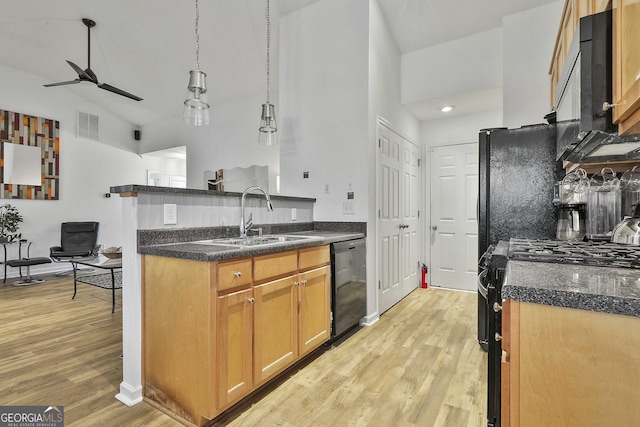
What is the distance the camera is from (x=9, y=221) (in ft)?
15.8

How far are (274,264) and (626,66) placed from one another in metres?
1.69

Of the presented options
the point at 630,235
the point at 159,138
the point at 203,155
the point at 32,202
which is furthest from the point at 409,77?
the point at 32,202

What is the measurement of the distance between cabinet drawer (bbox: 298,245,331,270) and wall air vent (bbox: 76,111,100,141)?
19.3ft

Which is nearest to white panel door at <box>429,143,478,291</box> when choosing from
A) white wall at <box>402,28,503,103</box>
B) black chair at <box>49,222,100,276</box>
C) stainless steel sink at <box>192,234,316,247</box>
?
white wall at <box>402,28,503,103</box>

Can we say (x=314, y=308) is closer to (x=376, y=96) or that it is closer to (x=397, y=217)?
(x=397, y=217)

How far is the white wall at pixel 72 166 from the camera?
5.20 meters

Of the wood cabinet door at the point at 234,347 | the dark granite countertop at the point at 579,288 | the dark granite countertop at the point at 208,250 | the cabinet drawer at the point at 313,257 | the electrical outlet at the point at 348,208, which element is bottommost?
the wood cabinet door at the point at 234,347

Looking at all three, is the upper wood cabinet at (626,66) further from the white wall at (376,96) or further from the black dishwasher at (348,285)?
the white wall at (376,96)

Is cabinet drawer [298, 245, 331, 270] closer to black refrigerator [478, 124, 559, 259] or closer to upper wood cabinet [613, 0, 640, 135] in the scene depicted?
black refrigerator [478, 124, 559, 259]

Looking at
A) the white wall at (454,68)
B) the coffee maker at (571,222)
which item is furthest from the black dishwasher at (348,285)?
the white wall at (454,68)

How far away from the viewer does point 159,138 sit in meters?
6.71

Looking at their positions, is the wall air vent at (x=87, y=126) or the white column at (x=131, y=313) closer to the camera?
the white column at (x=131, y=313)

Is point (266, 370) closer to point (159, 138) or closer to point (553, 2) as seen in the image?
point (553, 2)
